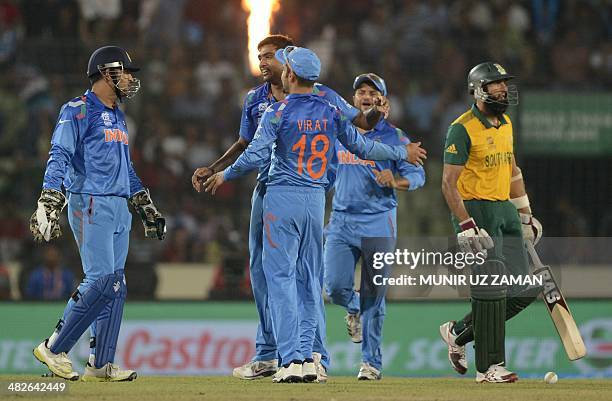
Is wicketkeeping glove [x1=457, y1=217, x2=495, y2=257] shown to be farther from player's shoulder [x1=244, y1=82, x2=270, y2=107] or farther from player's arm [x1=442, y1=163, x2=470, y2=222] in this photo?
player's shoulder [x1=244, y1=82, x2=270, y2=107]

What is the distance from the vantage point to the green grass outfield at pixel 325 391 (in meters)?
8.41

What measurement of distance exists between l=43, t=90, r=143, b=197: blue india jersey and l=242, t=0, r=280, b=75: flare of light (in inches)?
277

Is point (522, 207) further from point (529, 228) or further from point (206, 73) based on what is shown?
point (206, 73)

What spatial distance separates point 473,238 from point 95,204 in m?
2.70

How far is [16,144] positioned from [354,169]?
6260 mm

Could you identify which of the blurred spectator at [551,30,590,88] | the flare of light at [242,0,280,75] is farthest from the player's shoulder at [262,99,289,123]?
the blurred spectator at [551,30,590,88]

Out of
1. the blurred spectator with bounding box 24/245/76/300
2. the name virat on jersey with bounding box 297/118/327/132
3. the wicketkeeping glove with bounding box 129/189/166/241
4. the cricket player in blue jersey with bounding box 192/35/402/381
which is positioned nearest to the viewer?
the name virat on jersey with bounding box 297/118/327/132

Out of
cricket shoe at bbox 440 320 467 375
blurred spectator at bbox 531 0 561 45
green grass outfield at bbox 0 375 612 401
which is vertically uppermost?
blurred spectator at bbox 531 0 561 45

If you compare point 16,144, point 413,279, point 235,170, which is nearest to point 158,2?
point 16,144

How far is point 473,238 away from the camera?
369 inches

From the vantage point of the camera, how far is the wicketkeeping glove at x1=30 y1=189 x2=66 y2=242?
29.1ft

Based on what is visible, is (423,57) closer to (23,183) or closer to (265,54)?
(23,183)

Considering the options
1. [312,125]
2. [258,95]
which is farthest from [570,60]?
[312,125]

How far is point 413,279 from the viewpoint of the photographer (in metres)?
11.3
